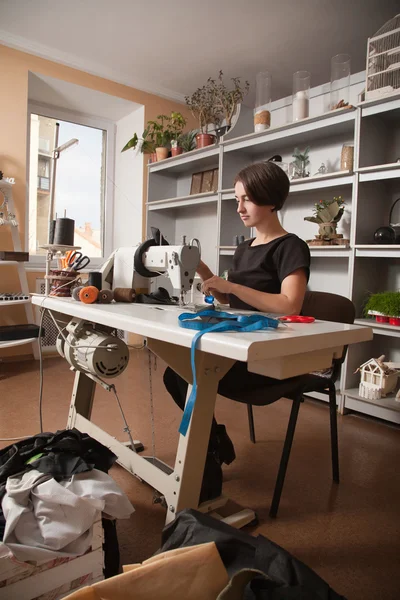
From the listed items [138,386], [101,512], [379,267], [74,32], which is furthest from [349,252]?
[74,32]

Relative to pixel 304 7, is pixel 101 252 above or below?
below

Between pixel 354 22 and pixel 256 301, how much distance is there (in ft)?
9.29

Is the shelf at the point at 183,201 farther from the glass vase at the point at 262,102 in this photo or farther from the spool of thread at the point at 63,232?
the spool of thread at the point at 63,232

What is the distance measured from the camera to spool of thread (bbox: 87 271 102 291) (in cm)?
158

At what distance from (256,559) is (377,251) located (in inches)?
78.0

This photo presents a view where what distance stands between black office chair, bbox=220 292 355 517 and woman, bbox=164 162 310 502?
5 centimetres

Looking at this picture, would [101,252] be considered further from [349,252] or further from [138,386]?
[349,252]

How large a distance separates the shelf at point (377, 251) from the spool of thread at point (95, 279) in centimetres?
161

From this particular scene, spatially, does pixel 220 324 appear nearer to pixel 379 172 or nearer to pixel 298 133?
pixel 379 172

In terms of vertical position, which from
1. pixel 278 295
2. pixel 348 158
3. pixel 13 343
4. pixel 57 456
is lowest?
pixel 13 343

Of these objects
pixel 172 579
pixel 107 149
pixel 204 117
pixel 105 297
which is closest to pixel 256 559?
pixel 172 579

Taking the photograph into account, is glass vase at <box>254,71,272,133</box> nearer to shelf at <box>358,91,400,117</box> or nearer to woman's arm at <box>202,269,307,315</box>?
shelf at <box>358,91,400,117</box>

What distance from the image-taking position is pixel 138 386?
3043 millimetres

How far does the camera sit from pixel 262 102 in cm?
318
